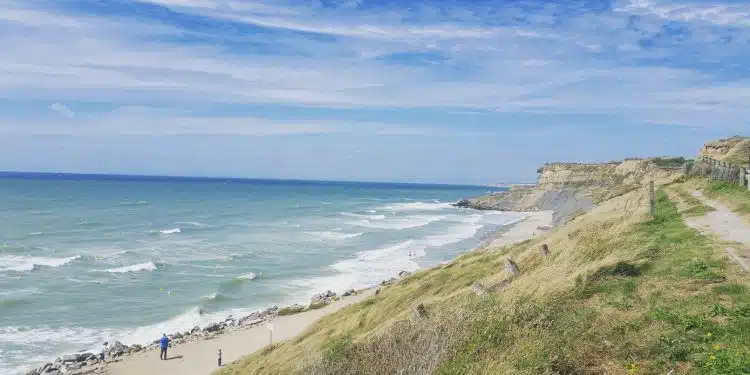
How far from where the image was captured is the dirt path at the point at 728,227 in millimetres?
10549

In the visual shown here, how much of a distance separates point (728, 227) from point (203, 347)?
2018 cm

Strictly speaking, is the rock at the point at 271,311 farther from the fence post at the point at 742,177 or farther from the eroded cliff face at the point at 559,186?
the eroded cliff face at the point at 559,186

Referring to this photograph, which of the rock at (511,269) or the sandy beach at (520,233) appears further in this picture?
the sandy beach at (520,233)

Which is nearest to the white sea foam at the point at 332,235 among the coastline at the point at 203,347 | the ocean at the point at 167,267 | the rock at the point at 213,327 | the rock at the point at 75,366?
the ocean at the point at 167,267

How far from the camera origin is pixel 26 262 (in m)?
43.2

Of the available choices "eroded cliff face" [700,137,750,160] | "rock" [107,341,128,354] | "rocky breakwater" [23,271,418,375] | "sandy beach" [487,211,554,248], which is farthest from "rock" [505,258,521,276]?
"eroded cliff face" [700,137,750,160]

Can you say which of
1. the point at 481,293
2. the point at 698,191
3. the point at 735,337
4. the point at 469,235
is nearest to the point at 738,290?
the point at 735,337

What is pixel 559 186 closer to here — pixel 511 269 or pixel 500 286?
pixel 511 269

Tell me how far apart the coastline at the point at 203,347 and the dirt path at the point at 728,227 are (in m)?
13.4

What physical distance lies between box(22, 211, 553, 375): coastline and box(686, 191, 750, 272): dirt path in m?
13.4

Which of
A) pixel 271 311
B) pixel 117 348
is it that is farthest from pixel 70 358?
pixel 271 311

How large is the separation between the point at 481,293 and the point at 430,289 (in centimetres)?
793

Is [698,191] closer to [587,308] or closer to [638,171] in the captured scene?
[587,308]

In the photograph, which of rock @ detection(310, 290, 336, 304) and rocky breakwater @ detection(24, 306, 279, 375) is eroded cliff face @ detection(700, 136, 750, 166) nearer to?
rock @ detection(310, 290, 336, 304)
